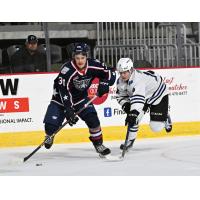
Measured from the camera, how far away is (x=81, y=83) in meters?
6.71

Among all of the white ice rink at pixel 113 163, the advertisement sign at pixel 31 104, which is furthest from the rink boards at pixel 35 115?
the white ice rink at pixel 113 163

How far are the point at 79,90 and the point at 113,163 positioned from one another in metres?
0.71

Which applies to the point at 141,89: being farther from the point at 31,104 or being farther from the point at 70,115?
the point at 31,104

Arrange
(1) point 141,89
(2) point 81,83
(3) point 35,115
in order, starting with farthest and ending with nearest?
(3) point 35,115, (1) point 141,89, (2) point 81,83

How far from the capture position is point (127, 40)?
827 centimetres

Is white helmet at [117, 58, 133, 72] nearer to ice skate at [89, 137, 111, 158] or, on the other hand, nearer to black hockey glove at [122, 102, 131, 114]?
black hockey glove at [122, 102, 131, 114]

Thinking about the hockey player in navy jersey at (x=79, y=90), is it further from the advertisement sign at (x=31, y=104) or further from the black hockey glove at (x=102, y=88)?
the advertisement sign at (x=31, y=104)

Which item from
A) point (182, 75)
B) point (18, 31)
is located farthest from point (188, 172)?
point (18, 31)

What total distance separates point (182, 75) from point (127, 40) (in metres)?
0.78

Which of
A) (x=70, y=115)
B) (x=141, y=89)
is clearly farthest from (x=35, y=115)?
(x=141, y=89)

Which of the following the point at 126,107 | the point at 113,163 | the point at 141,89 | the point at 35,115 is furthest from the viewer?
the point at 35,115

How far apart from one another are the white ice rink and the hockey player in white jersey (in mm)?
186
